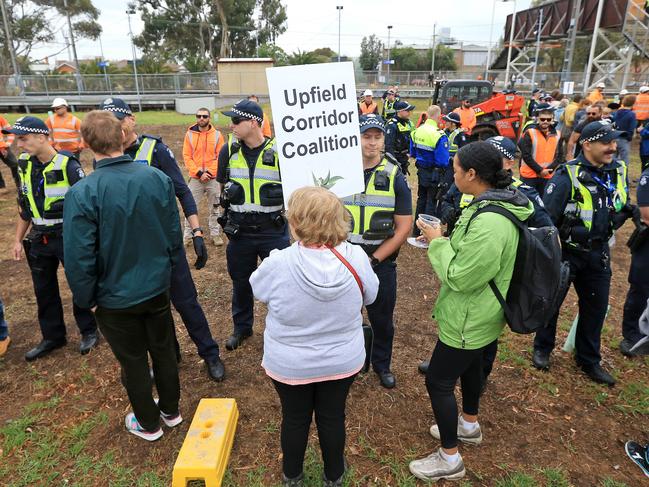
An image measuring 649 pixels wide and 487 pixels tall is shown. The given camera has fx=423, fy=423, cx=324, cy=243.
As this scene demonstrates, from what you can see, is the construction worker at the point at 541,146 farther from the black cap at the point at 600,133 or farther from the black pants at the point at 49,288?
the black pants at the point at 49,288

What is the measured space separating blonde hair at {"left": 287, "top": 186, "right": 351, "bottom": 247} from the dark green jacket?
1012 mm

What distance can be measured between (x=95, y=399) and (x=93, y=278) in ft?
5.24

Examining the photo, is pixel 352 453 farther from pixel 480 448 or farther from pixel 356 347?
pixel 356 347

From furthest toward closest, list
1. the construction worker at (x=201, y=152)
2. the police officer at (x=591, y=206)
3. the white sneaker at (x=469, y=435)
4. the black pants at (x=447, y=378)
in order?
the construction worker at (x=201, y=152) → the police officer at (x=591, y=206) → the white sneaker at (x=469, y=435) → the black pants at (x=447, y=378)

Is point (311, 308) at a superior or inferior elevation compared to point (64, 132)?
inferior

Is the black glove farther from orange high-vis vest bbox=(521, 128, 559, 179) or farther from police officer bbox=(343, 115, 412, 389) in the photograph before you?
orange high-vis vest bbox=(521, 128, 559, 179)

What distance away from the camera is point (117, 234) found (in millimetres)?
2322

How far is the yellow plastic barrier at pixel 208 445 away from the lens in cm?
248

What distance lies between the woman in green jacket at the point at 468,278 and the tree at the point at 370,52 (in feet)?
225

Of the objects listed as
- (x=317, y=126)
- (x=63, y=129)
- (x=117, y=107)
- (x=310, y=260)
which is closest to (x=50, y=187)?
(x=117, y=107)

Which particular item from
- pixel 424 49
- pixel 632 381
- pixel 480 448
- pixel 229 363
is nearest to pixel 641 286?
pixel 632 381

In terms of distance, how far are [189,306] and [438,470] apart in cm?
215

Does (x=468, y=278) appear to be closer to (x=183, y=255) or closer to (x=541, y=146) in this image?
(x=183, y=255)

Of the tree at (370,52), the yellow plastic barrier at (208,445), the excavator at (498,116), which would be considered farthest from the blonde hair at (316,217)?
the tree at (370,52)
